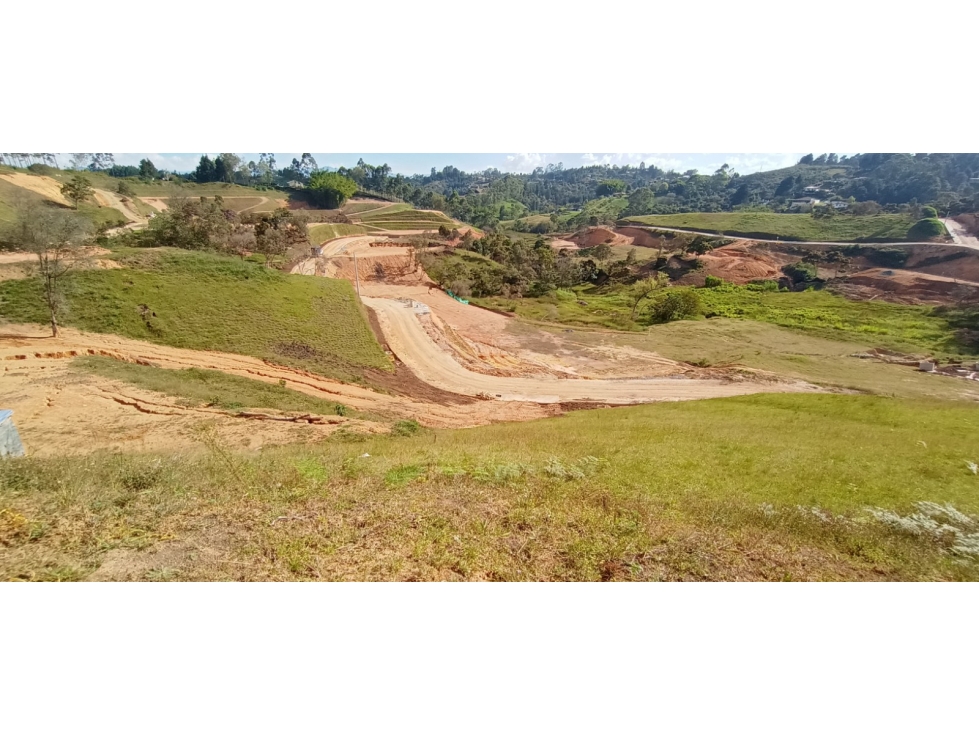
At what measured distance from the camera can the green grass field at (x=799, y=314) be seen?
2753 centimetres

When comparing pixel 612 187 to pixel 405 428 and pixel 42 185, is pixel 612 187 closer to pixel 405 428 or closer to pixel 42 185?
pixel 42 185

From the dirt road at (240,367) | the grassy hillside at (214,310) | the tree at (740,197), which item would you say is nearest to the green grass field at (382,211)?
the grassy hillside at (214,310)

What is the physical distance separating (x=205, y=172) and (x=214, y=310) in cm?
6052

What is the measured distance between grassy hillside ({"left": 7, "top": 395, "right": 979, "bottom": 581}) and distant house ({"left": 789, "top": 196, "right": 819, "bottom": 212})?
7121cm

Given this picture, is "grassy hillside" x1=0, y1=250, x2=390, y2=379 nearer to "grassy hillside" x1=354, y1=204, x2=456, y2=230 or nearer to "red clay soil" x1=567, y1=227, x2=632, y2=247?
"grassy hillside" x1=354, y1=204, x2=456, y2=230

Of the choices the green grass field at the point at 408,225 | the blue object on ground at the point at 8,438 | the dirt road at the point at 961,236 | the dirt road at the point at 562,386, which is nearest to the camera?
the blue object on ground at the point at 8,438

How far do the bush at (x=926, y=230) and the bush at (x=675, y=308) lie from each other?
1986 cm

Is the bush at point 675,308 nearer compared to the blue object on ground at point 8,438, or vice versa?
the blue object on ground at point 8,438

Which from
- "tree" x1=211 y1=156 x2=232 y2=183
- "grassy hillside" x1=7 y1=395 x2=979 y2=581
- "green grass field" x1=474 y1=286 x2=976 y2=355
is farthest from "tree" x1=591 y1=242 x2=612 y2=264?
"tree" x1=211 y1=156 x2=232 y2=183

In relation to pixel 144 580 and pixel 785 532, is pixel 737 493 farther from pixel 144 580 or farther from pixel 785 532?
pixel 144 580

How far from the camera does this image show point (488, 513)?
5.79 meters

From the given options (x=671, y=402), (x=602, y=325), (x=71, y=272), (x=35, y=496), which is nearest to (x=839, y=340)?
(x=602, y=325)

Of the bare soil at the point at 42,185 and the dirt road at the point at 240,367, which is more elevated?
the bare soil at the point at 42,185

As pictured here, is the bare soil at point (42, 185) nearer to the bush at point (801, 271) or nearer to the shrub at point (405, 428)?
the shrub at point (405, 428)
